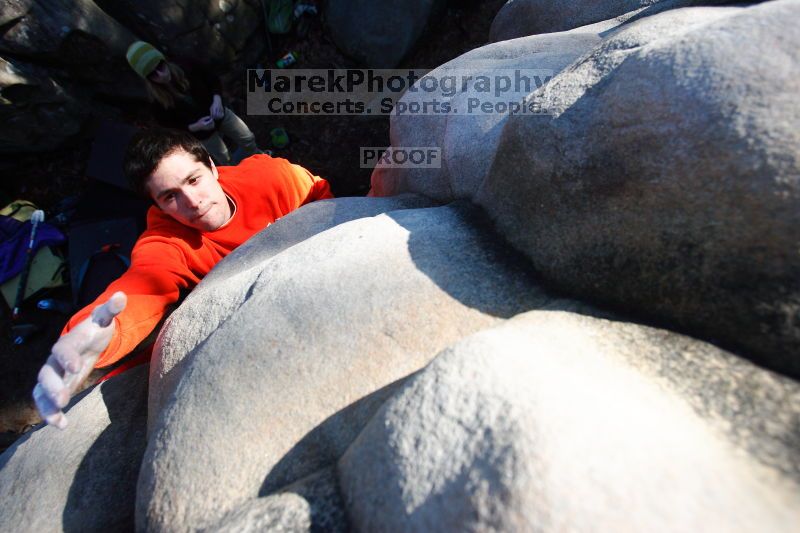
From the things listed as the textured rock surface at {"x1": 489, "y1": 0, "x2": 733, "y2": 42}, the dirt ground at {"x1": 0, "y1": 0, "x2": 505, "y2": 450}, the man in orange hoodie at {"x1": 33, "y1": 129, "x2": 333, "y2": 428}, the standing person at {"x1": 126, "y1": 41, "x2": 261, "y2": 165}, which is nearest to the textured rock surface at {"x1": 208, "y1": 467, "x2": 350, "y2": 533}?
the man in orange hoodie at {"x1": 33, "y1": 129, "x2": 333, "y2": 428}

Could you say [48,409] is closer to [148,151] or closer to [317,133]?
[148,151]

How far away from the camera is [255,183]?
2037mm

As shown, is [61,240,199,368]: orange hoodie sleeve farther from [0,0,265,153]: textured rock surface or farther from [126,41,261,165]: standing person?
[0,0,265,153]: textured rock surface

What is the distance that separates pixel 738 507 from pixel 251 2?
439cm

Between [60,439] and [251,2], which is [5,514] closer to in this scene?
[60,439]

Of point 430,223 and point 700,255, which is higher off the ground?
point 700,255

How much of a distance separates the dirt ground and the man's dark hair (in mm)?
1704

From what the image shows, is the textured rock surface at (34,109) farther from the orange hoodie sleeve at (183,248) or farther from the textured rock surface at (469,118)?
the textured rock surface at (469,118)

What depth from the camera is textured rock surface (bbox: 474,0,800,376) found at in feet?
2.52

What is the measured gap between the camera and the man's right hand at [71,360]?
1.15 meters

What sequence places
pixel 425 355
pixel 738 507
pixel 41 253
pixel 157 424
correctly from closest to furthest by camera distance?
pixel 738 507, pixel 425 355, pixel 157 424, pixel 41 253

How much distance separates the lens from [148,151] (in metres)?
1.69

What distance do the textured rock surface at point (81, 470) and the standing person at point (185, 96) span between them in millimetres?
1790

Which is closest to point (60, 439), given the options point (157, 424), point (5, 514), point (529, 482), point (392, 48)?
point (5, 514)
